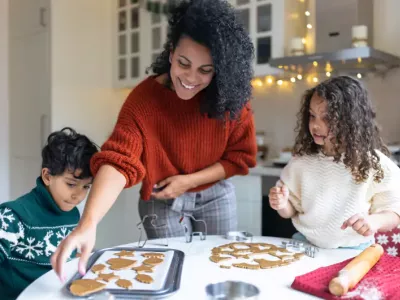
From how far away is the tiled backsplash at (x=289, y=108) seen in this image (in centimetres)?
232

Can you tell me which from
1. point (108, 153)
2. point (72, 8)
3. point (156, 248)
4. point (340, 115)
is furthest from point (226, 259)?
point (72, 8)

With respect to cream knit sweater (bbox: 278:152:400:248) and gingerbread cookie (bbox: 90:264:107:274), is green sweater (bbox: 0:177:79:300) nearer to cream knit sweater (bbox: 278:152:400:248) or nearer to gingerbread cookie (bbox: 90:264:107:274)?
gingerbread cookie (bbox: 90:264:107:274)

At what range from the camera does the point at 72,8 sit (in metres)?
2.92

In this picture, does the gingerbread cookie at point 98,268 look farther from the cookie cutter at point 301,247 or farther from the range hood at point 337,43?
the range hood at point 337,43

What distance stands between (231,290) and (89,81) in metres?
2.54

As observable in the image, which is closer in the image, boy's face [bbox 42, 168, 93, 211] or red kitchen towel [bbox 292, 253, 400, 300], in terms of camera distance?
red kitchen towel [bbox 292, 253, 400, 300]

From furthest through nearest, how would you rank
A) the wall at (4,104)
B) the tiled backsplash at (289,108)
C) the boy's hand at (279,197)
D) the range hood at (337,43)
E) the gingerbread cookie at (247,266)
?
1. the wall at (4,104)
2. the tiled backsplash at (289,108)
3. the range hood at (337,43)
4. the boy's hand at (279,197)
5. the gingerbread cookie at (247,266)

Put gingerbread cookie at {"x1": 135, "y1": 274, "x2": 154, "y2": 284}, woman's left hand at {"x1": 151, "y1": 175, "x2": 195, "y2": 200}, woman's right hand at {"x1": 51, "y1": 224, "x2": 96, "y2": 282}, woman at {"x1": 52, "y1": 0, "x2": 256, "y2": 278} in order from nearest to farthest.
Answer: woman's right hand at {"x1": 51, "y1": 224, "x2": 96, "y2": 282} → gingerbread cookie at {"x1": 135, "y1": 274, "x2": 154, "y2": 284} → woman at {"x1": 52, "y1": 0, "x2": 256, "y2": 278} → woman's left hand at {"x1": 151, "y1": 175, "x2": 195, "y2": 200}

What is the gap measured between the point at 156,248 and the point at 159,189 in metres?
0.24

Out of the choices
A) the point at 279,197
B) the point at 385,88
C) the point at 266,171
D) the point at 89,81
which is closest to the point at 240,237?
the point at 279,197

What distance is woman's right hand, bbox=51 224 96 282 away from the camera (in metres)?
0.69

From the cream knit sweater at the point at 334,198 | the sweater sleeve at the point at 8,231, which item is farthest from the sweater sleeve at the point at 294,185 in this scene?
the sweater sleeve at the point at 8,231

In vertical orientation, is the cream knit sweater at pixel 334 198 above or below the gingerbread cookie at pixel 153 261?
above

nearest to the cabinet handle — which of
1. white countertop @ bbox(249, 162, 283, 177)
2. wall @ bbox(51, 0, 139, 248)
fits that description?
wall @ bbox(51, 0, 139, 248)
